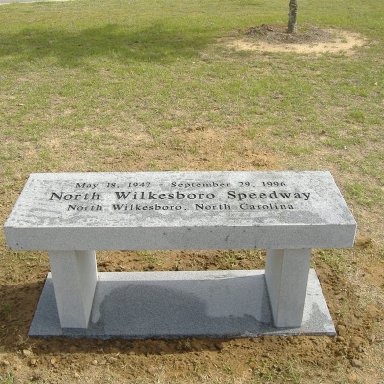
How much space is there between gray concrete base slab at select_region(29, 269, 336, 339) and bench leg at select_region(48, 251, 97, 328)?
9 centimetres

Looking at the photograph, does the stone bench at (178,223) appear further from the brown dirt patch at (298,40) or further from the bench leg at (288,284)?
the brown dirt patch at (298,40)

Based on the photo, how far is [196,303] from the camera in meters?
3.89

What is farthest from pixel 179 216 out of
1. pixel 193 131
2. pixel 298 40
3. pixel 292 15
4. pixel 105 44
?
pixel 292 15

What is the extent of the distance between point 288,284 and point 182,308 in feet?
2.80

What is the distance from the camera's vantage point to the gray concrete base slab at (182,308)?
12.0 feet

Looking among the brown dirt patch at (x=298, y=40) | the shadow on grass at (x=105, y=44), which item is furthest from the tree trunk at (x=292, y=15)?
the shadow on grass at (x=105, y=44)

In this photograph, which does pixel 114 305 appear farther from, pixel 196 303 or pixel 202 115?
pixel 202 115

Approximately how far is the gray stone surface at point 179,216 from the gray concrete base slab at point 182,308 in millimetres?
820

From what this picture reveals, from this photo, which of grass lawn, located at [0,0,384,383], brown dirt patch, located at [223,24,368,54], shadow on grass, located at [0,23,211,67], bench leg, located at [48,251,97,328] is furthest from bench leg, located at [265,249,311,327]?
brown dirt patch, located at [223,24,368,54]

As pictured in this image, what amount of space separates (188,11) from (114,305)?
11.5 m

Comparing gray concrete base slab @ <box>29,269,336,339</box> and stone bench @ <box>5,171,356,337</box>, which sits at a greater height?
stone bench @ <box>5,171,356,337</box>

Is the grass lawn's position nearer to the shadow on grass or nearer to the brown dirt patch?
the shadow on grass

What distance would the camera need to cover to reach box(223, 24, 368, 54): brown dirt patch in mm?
10172

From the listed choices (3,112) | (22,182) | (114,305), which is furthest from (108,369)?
(3,112)
